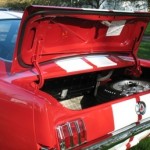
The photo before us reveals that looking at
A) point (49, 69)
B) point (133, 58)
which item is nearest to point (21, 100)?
point (49, 69)

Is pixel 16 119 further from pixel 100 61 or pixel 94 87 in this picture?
pixel 94 87

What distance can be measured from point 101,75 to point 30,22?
4.35 ft

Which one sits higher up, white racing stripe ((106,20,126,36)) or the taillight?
white racing stripe ((106,20,126,36))

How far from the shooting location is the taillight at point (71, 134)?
265 cm

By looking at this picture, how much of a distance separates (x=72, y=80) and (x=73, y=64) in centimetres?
33

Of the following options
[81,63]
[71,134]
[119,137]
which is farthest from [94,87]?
[71,134]

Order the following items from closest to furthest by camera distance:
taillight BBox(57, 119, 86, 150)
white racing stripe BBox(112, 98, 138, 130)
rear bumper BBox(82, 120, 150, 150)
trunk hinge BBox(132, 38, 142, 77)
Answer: taillight BBox(57, 119, 86, 150)
rear bumper BBox(82, 120, 150, 150)
white racing stripe BBox(112, 98, 138, 130)
trunk hinge BBox(132, 38, 142, 77)

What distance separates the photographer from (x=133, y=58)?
3998 millimetres

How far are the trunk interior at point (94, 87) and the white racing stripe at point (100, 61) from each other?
0.20m

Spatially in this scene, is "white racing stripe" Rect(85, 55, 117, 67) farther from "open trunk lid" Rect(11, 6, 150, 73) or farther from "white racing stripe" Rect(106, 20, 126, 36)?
"white racing stripe" Rect(106, 20, 126, 36)

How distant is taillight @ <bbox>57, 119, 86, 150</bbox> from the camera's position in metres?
2.65

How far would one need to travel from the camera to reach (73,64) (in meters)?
3.37

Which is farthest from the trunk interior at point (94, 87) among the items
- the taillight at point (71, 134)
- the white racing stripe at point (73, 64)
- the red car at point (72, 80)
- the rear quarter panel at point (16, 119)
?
the taillight at point (71, 134)

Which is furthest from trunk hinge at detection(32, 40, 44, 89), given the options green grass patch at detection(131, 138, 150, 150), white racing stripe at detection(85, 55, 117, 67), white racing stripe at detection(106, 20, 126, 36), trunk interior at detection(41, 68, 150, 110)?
green grass patch at detection(131, 138, 150, 150)
